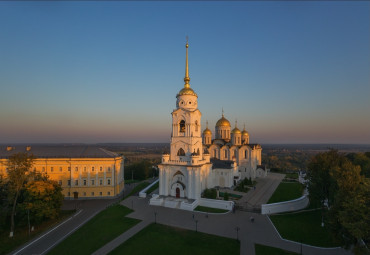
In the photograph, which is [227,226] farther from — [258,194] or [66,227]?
[66,227]

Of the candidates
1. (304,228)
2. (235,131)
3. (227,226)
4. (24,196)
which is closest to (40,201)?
(24,196)

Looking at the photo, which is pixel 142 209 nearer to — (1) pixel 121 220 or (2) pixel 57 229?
(1) pixel 121 220

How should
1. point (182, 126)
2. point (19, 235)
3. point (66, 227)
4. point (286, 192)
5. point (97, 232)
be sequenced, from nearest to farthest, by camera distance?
point (97, 232)
point (19, 235)
point (66, 227)
point (182, 126)
point (286, 192)

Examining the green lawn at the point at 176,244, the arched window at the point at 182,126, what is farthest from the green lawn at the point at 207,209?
the arched window at the point at 182,126

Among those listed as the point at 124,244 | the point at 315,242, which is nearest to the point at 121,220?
the point at 124,244

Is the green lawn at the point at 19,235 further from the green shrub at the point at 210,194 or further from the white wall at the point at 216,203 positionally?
the green shrub at the point at 210,194

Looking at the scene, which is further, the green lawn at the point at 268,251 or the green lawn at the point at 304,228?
the green lawn at the point at 304,228
